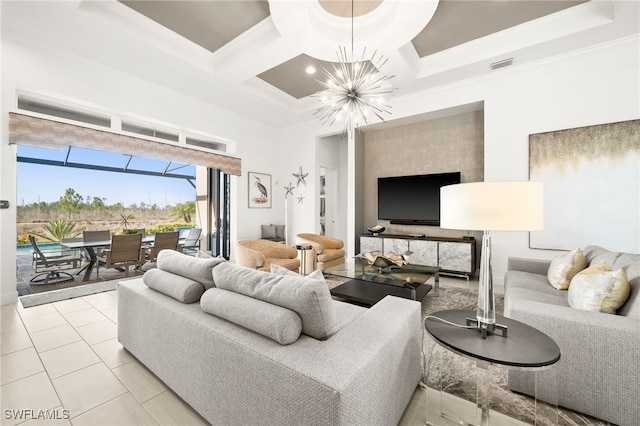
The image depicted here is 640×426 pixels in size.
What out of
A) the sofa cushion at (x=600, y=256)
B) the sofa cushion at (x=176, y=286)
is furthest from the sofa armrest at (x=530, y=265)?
the sofa cushion at (x=176, y=286)

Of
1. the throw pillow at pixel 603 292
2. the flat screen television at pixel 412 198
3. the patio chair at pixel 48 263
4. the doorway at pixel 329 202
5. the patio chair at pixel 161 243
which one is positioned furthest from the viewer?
the doorway at pixel 329 202

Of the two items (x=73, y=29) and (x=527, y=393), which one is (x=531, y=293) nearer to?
(x=527, y=393)

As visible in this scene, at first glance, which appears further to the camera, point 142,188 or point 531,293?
point 142,188

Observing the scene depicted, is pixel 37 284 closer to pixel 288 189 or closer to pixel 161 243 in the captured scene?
pixel 161 243

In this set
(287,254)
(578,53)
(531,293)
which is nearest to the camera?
(531,293)

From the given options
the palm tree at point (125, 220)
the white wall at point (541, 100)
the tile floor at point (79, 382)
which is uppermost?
the white wall at point (541, 100)

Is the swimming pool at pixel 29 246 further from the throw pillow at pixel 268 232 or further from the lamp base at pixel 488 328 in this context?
the lamp base at pixel 488 328

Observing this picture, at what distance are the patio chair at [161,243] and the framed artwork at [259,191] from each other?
174cm

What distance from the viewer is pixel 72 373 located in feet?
5.91

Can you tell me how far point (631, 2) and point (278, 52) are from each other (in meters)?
3.82

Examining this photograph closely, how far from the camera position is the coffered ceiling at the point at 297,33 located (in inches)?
113

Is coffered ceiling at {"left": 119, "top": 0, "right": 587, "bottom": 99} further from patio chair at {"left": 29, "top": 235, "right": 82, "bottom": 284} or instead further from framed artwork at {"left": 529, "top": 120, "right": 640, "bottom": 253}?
patio chair at {"left": 29, "top": 235, "right": 82, "bottom": 284}

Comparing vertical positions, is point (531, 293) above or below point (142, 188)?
below

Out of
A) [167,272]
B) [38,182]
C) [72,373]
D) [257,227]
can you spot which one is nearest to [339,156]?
[257,227]
